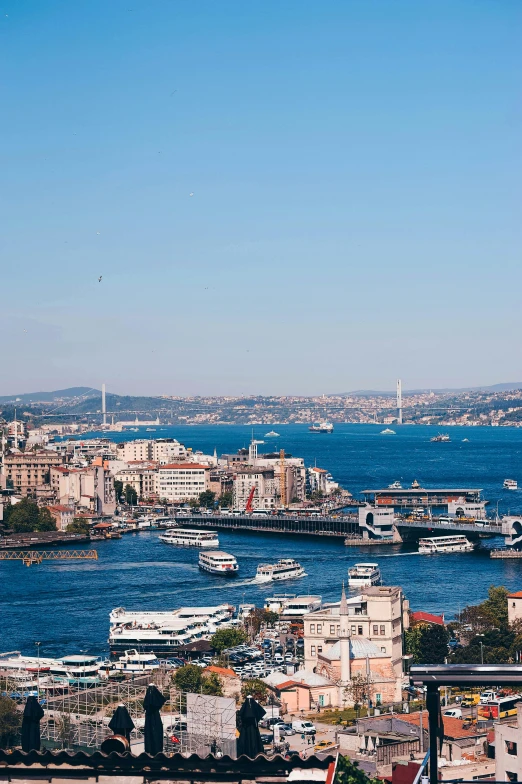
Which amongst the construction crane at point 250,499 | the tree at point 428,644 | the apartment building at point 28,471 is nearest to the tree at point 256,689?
the tree at point 428,644

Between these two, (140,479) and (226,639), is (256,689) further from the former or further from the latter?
(140,479)

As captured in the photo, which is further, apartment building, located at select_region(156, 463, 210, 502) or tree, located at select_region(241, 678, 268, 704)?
apartment building, located at select_region(156, 463, 210, 502)

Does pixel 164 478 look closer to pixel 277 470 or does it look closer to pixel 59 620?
pixel 277 470

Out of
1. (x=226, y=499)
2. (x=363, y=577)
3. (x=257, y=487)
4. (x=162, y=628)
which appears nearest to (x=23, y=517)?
(x=226, y=499)

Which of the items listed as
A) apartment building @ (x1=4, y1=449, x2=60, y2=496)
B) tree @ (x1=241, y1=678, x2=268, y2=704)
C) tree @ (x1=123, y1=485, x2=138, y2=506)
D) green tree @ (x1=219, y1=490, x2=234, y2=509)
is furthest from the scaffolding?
tree @ (x1=123, y1=485, x2=138, y2=506)

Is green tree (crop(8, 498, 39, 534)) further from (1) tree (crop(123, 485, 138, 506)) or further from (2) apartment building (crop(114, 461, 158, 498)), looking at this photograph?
(2) apartment building (crop(114, 461, 158, 498))
